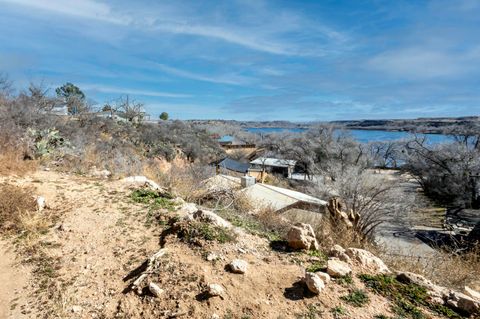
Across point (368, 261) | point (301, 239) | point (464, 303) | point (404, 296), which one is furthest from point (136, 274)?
point (464, 303)

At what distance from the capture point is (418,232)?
1697 cm

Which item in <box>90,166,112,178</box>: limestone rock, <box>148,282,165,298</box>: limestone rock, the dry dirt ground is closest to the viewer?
the dry dirt ground

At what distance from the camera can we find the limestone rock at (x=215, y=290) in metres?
2.84

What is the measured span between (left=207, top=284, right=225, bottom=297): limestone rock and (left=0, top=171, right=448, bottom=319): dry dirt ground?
53 mm

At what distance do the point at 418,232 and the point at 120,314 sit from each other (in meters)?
18.5

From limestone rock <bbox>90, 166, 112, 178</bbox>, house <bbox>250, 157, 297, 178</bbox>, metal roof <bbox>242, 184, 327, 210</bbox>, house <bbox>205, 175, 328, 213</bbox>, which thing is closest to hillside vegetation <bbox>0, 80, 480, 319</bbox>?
limestone rock <bbox>90, 166, 112, 178</bbox>

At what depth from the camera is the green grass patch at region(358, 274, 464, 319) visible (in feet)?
8.99

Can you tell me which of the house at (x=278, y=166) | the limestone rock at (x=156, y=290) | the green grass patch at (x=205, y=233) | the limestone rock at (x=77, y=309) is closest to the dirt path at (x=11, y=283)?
the limestone rock at (x=77, y=309)

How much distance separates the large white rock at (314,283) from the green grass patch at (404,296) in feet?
1.98

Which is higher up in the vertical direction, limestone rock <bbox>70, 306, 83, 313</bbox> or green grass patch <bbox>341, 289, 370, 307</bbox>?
green grass patch <bbox>341, 289, 370, 307</bbox>

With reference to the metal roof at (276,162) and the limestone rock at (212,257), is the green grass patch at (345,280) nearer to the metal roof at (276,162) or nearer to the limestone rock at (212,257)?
the limestone rock at (212,257)

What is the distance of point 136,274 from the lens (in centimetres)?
333

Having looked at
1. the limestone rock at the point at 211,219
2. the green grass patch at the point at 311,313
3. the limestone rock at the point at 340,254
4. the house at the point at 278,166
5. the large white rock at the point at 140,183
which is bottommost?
the house at the point at 278,166

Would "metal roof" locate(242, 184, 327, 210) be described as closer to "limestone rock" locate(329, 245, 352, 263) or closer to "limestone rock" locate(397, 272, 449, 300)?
"limestone rock" locate(329, 245, 352, 263)
